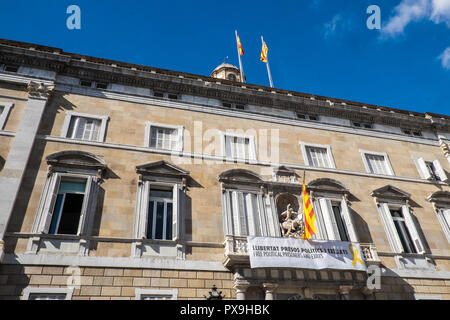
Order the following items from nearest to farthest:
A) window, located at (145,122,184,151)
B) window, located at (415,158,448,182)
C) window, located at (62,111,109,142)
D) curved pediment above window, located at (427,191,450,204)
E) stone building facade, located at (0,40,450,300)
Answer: stone building facade, located at (0,40,450,300) < window, located at (62,111,109,142) < window, located at (145,122,184,151) < curved pediment above window, located at (427,191,450,204) < window, located at (415,158,448,182)

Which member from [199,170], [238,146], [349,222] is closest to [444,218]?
[349,222]

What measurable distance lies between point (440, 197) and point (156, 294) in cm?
1836

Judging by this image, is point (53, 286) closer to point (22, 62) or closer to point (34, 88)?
point (34, 88)

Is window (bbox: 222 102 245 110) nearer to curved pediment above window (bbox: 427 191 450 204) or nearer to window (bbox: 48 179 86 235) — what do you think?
window (bbox: 48 179 86 235)

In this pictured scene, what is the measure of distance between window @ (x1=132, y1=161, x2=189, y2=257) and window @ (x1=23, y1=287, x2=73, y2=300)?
2830mm

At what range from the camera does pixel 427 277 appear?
17.1m

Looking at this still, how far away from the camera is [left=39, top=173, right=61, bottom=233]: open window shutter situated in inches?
536

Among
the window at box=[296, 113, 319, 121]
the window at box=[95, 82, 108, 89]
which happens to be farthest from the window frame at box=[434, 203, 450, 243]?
the window at box=[95, 82, 108, 89]

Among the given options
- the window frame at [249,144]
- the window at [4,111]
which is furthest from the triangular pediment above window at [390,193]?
the window at [4,111]

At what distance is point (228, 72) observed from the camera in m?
44.5

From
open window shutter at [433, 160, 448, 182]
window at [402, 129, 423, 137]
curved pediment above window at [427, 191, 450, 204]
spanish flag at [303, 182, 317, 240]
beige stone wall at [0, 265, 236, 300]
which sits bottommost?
beige stone wall at [0, 265, 236, 300]

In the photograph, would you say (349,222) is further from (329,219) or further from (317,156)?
(317,156)

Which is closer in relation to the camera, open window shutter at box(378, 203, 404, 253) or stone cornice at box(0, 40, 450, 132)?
open window shutter at box(378, 203, 404, 253)
